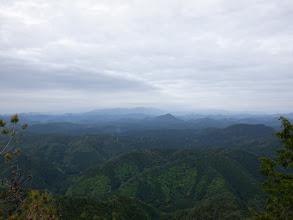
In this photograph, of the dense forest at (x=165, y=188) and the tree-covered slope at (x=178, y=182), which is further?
the tree-covered slope at (x=178, y=182)

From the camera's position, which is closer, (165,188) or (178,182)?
(165,188)

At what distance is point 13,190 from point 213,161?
185403mm

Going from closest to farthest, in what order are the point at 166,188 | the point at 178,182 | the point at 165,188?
the point at 165,188 < the point at 166,188 < the point at 178,182

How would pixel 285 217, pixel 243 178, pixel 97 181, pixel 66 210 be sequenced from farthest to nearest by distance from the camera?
pixel 97 181
pixel 243 178
pixel 66 210
pixel 285 217

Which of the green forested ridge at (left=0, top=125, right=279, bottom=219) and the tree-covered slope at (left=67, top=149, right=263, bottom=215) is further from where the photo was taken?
the tree-covered slope at (left=67, top=149, right=263, bottom=215)

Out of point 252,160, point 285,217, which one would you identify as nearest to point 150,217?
point 285,217

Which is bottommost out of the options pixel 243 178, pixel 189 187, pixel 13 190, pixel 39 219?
pixel 189 187

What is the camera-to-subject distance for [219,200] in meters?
101

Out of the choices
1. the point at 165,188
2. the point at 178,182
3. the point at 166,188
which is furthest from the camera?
the point at 178,182

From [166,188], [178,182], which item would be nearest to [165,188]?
[166,188]

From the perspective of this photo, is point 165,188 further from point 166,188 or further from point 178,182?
point 178,182

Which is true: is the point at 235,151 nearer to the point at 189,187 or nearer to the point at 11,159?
the point at 189,187

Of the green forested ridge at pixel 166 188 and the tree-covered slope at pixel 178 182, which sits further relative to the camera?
the tree-covered slope at pixel 178 182

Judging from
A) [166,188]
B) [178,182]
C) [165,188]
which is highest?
[178,182]
